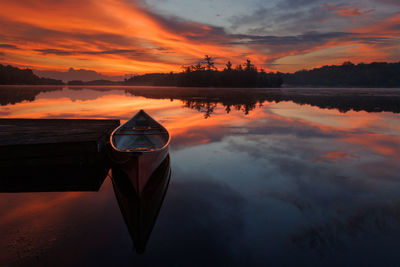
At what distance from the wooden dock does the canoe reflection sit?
105 cm

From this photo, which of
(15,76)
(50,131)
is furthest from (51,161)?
(15,76)

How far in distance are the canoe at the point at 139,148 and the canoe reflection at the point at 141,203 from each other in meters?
0.42

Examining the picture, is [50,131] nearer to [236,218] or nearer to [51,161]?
[51,161]

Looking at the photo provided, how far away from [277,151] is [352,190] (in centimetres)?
427

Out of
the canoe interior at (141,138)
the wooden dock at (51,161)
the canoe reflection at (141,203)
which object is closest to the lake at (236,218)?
the canoe reflection at (141,203)

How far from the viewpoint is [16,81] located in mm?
175625

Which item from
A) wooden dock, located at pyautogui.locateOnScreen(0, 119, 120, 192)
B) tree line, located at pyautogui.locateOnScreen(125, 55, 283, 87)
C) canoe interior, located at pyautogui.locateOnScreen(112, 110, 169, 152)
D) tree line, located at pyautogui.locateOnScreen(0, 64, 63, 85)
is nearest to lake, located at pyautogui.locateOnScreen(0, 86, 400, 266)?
wooden dock, located at pyautogui.locateOnScreen(0, 119, 120, 192)

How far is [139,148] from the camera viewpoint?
30.3 ft

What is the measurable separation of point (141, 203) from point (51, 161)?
193 inches

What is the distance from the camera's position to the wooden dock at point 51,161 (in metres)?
7.53

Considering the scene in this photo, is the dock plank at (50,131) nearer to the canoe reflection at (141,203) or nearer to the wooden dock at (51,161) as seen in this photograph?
the wooden dock at (51,161)

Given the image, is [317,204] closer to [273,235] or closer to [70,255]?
[273,235]

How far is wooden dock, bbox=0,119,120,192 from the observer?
24.7 feet

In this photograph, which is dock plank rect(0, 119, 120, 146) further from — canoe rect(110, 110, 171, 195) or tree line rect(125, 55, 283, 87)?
tree line rect(125, 55, 283, 87)
